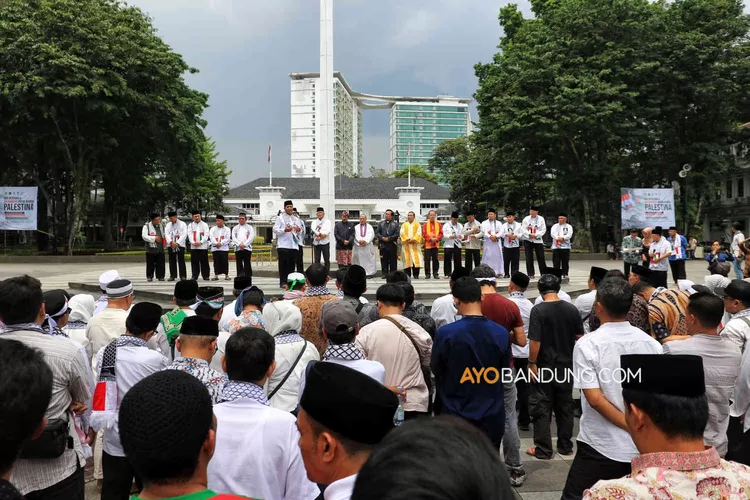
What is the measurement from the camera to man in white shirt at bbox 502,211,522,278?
13938 mm

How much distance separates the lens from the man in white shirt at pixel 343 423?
1.66 metres

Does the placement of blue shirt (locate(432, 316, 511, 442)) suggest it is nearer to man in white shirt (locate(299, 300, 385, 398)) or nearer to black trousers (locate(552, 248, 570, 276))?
man in white shirt (locate(299, 300, 385, 398))

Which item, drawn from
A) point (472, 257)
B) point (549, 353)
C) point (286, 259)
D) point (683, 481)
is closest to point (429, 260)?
point (472, 257)

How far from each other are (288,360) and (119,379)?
3.31 ft

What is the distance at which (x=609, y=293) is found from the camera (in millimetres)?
3373

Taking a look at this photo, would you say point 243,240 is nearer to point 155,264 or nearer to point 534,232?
point 155,264

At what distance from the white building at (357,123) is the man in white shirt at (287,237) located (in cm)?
6493

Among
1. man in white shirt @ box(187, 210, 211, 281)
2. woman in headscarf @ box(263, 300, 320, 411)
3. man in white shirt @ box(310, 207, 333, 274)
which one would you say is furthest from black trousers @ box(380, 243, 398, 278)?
woman in headscarf @ box(263, 300, 320, 411)

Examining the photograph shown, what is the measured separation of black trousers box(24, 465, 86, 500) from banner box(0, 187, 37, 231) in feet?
82.1

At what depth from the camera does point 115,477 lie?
3.44 metres

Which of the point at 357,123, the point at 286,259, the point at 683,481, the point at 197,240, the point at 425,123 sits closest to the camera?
the point at 683,481

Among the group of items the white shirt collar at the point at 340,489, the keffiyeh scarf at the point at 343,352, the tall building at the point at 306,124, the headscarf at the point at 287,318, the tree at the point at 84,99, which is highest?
the tall building at the point at 306,124

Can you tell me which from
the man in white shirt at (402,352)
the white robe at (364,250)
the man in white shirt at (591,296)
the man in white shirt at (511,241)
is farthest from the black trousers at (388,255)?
the man in white shirt at (402,352)

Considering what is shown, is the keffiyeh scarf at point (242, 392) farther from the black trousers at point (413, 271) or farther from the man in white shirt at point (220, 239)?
the black trousers at point (413, 271)
